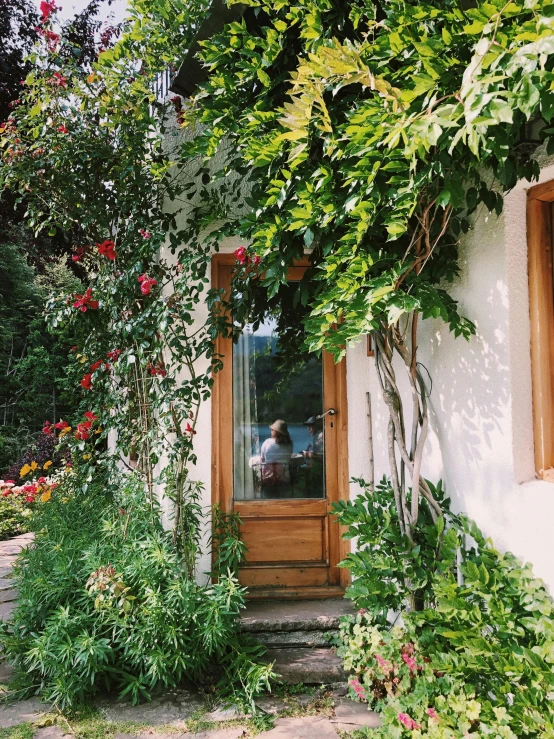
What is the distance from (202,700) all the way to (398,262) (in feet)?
7.62

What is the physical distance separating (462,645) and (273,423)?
1.94 metres

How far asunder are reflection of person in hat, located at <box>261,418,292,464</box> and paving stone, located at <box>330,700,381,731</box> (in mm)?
1422

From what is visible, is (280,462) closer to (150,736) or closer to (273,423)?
(273,423)

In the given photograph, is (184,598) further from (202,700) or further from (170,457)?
(170,457)

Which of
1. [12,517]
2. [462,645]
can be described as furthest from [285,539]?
[12,517]

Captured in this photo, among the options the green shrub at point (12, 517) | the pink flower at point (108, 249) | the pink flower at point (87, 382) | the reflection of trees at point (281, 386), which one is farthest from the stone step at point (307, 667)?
the green shrub at point (12, 517)

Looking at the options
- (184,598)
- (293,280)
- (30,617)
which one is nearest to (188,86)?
(293,280)

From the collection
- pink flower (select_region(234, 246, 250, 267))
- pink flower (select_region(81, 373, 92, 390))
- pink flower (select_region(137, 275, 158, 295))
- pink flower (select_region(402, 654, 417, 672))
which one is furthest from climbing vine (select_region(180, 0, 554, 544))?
pink flower (select_region(81, 373, 92, 390))

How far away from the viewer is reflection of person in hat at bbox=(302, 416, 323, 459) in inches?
137

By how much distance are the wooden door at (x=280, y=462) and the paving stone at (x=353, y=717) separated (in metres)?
0.83

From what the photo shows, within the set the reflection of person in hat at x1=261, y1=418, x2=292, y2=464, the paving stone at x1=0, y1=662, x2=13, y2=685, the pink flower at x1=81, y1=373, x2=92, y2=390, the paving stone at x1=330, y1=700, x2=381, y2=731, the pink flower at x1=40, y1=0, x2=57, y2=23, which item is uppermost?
the pink flower at x1=40, y1=0, x2=57, y2=23

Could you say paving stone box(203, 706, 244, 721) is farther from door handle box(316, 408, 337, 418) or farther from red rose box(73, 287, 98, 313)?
red rose box(73, 287, 98, 313)

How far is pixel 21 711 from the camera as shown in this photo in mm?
2504

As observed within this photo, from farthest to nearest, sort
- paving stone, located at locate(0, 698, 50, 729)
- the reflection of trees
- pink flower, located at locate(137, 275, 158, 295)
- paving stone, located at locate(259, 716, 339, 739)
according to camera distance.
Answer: the reflection of trees
pink flower, located at locate(137, 275, 158, 295)
paving stone, located at locate(0, 698, 50, 729)
paving stone, located at locate(259, 716, 339, 739)
